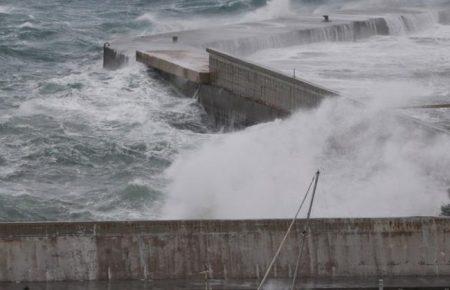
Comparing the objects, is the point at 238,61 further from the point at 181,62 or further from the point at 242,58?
the point at 181,62

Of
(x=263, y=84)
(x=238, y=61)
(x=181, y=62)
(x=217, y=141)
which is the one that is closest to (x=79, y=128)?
(x=217, y=141)

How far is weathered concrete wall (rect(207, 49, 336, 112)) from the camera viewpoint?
27.4m

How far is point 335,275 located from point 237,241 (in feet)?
5.28

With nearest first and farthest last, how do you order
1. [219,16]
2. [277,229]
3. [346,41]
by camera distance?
1. [277,229]
2. [346,41]
3. [219,16]

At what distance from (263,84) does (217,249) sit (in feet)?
43.3

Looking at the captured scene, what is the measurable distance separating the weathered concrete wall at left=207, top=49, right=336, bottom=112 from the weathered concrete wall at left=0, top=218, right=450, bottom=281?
31.7 ft

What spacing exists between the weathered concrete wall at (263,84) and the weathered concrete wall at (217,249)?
9661 millimetres

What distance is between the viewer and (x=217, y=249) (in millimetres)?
17109

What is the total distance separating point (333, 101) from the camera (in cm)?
2612

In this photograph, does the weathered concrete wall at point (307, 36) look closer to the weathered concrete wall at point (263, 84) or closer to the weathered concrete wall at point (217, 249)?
the weathered concrete wall at point (263, 84)

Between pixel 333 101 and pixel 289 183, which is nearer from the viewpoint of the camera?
pixel 289 183

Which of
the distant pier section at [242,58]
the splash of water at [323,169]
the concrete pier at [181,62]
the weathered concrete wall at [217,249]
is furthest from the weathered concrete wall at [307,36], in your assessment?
the weathered concrete wall at [217,249]

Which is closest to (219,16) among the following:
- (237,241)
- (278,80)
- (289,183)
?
(278,80)

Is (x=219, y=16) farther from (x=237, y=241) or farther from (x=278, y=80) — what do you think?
(x=237, y=241)
